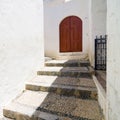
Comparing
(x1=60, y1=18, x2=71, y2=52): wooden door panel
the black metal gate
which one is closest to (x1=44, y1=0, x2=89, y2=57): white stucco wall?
(x1=60, y1=18, x2=71, y2=52): wooden door panel

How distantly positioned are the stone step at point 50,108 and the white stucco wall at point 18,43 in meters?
0.27

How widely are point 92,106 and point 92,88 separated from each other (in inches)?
16.4

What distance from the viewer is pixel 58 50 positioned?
599 centimetres

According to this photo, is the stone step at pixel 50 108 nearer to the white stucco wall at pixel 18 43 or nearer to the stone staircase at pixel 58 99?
the stone staircase at pixel 58 99

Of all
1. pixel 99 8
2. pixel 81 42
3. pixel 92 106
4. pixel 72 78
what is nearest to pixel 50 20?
pixel 81 42

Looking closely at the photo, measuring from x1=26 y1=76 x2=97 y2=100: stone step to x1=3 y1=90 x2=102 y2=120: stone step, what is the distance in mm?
102

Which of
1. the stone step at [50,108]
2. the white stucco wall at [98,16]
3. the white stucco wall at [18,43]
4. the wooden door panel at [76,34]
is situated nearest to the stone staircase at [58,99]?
the stone step at [50,108]

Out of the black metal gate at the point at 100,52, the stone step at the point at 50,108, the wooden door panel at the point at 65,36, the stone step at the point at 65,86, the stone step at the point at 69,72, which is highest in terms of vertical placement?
the wooden door panel at the point at 65,36

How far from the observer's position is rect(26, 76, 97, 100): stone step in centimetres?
273

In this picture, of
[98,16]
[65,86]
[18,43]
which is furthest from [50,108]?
[98,16]

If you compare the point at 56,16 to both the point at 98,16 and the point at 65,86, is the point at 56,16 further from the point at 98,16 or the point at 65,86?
the point at 65,86

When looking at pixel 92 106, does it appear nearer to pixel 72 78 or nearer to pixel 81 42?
pixel 72 78

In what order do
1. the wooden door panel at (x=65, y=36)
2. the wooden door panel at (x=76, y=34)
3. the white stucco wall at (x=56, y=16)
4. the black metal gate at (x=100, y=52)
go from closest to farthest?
the black metal gate at (x=100, y=52) < the white stucco wall at (x=56, y=16) < the wooden door panel at (x=76, y=34) < the wooden door panel at (x=65, y=36)

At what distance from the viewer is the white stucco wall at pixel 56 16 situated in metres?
5.53
